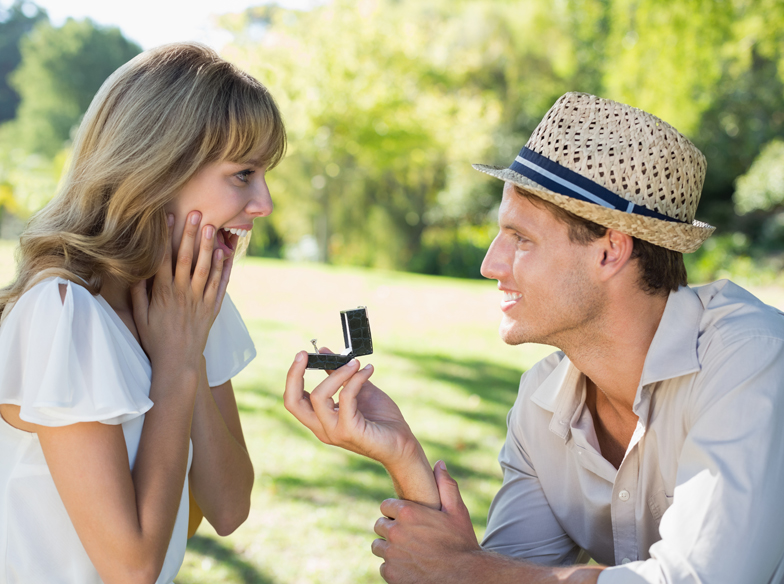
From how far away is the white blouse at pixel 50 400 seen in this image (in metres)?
1.71

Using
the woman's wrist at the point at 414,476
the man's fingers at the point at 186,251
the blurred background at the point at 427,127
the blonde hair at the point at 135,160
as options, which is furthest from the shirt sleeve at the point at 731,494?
the blurred background at the point at 427,127

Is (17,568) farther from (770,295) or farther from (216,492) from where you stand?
(770,295)

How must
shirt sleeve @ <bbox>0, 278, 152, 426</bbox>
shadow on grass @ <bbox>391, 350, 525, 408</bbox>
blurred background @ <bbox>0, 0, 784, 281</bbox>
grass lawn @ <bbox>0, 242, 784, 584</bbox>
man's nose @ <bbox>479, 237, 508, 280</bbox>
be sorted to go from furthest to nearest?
blurred background @ <bbox>0, 0, 784, 281</bbox> → shadow on grass @ <bbox>391, 350, 525, 408</bbox> → grass lawn @ <bbox>0, 242, 784, 584</bbox> → man's nose @ <bbox>479, 237, 508, 280</bbox> → shirt sleeve @ <bbox>0, 278, 152, 426</bbox>

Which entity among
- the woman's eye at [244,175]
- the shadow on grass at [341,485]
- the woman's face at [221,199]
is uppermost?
the woman's eye at [244,175]

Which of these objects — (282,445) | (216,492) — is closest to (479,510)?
(282,445)

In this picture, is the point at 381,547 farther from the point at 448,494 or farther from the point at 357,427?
the point at 357,427

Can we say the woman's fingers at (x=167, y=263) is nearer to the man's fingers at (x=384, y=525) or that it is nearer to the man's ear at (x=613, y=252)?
the man's fingers at (x=384, y=525)

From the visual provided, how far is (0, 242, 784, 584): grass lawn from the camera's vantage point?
157 inches

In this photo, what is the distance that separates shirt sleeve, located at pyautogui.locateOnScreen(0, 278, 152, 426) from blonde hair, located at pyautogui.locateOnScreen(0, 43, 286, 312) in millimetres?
164

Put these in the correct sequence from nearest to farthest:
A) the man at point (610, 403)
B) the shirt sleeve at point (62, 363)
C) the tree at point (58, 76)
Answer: the shirt sleeve at point (62, 363)
the man at point (610, 403)
the tree at point (58, 76)

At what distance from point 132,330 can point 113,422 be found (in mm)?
457

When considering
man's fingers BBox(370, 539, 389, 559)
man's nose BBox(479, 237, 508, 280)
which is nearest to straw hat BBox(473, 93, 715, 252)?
man's nose BBox(479, 237, 508, 280)

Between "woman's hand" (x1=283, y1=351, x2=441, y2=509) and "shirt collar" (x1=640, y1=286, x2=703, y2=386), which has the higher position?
"shirt collar" (x1=640, y1=286, x2=703, y2=386)

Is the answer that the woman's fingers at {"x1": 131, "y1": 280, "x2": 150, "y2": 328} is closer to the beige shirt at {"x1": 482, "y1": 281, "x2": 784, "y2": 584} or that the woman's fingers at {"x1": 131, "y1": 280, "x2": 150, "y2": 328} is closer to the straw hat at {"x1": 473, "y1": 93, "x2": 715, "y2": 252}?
the straw hat at {"x1": 473, "y1": 93, "x2": 715, "y2": 252}
